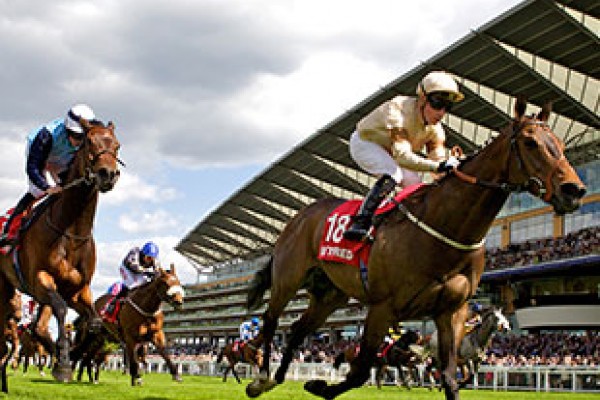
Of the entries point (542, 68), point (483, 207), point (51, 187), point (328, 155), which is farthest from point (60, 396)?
point (328, 155)

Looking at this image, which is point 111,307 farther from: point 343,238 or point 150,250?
point 343,238

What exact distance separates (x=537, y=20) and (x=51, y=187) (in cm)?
2804

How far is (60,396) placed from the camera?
25.6ft

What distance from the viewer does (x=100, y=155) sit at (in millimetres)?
6996

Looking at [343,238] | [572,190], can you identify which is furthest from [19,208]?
[572,190]

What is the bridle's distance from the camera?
5266mm

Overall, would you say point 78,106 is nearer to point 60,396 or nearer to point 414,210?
point 60,396

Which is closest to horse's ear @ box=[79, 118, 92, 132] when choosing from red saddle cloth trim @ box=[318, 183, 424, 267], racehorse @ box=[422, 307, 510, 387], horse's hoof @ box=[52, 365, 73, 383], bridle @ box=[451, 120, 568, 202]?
horse's hoof @ box=[52, 365, 73, 383]

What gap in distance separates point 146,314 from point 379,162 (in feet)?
27.9

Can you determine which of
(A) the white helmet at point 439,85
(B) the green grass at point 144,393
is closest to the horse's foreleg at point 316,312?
(B) the green grass at point 144,393

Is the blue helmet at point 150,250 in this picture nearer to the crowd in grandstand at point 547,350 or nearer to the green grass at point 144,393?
the green grass at point 144,393

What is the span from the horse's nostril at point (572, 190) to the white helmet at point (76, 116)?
4.59 meters

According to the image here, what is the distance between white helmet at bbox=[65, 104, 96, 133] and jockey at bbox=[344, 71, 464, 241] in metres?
2.66

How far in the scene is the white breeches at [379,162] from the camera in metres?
6.95
